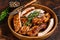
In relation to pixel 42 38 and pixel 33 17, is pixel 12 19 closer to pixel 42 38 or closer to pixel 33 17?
pixel 33 17

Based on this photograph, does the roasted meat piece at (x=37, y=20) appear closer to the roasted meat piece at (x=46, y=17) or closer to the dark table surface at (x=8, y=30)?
the roasted meat piece at (x=46, y=17)

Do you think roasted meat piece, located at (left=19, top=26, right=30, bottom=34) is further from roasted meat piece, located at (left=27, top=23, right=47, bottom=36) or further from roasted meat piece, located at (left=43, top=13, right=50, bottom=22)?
roasted meat piece, located at (left=43, top=13, right=50, bottom=22)

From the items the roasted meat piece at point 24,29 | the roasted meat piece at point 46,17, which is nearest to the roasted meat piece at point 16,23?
the roasted meat piece at point 24,29

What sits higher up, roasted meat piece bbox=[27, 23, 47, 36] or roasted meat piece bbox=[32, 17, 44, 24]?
roasted meat piece bbox=[32, 17, 44, 24]

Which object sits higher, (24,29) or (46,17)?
(46,17)

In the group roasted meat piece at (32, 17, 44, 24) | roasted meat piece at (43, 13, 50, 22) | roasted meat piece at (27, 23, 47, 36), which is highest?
roasted meat piece at (43, 13, 50, 22)

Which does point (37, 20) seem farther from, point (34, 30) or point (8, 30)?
point (8, 30)

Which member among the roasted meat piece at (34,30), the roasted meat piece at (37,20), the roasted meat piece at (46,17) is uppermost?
the roasted meat piece at (46,17)

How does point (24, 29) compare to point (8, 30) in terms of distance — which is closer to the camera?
point (24, 29)

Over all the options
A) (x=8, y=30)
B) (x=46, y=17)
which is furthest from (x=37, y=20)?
(x=8, y=30)

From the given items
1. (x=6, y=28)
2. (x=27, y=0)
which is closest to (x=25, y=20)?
(x=6, y=28)

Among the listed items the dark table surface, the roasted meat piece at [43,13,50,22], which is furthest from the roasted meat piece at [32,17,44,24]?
the dark table surface
